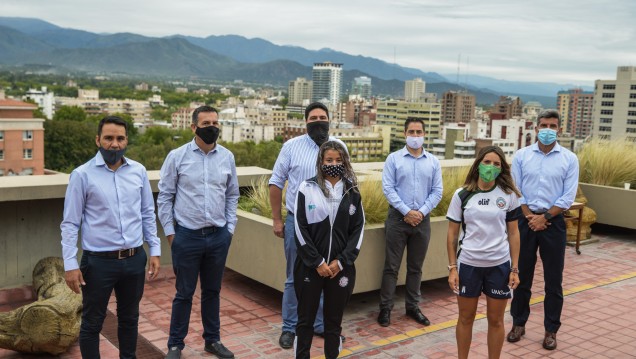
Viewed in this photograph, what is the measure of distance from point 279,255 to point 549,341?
234cm

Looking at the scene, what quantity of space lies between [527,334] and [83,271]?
11.8ft

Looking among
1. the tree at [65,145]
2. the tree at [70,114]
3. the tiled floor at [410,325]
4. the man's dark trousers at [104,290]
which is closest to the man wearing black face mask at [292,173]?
the tiled floor at [410,325]

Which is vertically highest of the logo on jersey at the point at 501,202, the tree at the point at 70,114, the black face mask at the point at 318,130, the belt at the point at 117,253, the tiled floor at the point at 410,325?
the black face mask at the point at 318,130

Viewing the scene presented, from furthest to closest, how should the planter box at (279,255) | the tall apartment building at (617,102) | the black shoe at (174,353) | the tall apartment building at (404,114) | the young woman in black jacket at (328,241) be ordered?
the tall apartment building at (404,114) < the tall apartment building at (617,102) < the planter box at (279,255) < the black shoe at (174,353) < the young woman in black jacket at (328,241)

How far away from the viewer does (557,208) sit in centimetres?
503

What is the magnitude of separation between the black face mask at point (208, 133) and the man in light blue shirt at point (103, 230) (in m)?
0.69

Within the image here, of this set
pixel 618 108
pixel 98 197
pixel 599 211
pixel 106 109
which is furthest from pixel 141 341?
pixel 106 109

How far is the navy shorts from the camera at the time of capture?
4133mm

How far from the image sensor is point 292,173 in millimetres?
4945

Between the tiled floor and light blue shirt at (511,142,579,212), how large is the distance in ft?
3.75

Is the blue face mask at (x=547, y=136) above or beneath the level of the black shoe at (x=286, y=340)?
above

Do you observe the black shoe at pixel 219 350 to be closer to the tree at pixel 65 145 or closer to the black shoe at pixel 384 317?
the black shoe at pixel 384 317

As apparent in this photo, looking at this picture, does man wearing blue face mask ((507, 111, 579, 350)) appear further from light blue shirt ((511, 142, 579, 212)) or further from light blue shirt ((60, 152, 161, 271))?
light blue shirt ((60, 152, 161, 271))

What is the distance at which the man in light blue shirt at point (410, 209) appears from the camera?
5.44 metres
